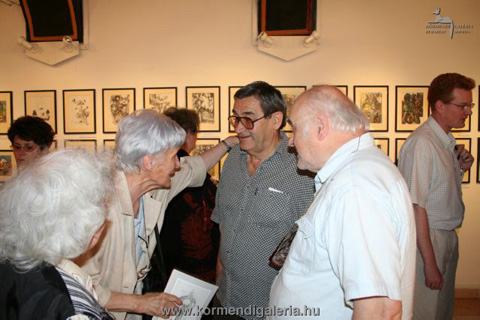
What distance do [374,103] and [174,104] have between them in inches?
112

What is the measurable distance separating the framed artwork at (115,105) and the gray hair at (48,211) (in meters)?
4.09

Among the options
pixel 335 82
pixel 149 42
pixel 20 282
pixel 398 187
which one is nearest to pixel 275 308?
pixel 398 187

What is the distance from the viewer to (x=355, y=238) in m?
1.17

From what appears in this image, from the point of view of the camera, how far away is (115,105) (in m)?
5.06

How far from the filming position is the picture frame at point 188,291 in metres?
1.95

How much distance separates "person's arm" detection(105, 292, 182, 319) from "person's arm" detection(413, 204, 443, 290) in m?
1.88

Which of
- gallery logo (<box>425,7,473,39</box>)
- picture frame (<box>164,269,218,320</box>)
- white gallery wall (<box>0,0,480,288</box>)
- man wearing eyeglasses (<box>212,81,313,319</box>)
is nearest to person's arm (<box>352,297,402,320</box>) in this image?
man wearing eyeglasses (<box>212,81,313,319</box>)

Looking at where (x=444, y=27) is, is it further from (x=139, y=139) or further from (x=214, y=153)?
(x=139, y=139)

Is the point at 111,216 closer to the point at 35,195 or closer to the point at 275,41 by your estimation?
the point at 35,195

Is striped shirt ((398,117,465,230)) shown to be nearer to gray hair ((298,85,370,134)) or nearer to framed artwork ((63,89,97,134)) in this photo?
gray hair ((298,85,370,134))

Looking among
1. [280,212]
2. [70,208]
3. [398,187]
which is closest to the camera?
[70,208]

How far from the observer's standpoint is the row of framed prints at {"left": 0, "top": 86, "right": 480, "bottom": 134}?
16.0 feet

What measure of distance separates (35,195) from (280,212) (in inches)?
54.8

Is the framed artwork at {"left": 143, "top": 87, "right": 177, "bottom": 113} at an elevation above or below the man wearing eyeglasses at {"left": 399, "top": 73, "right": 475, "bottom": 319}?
above
